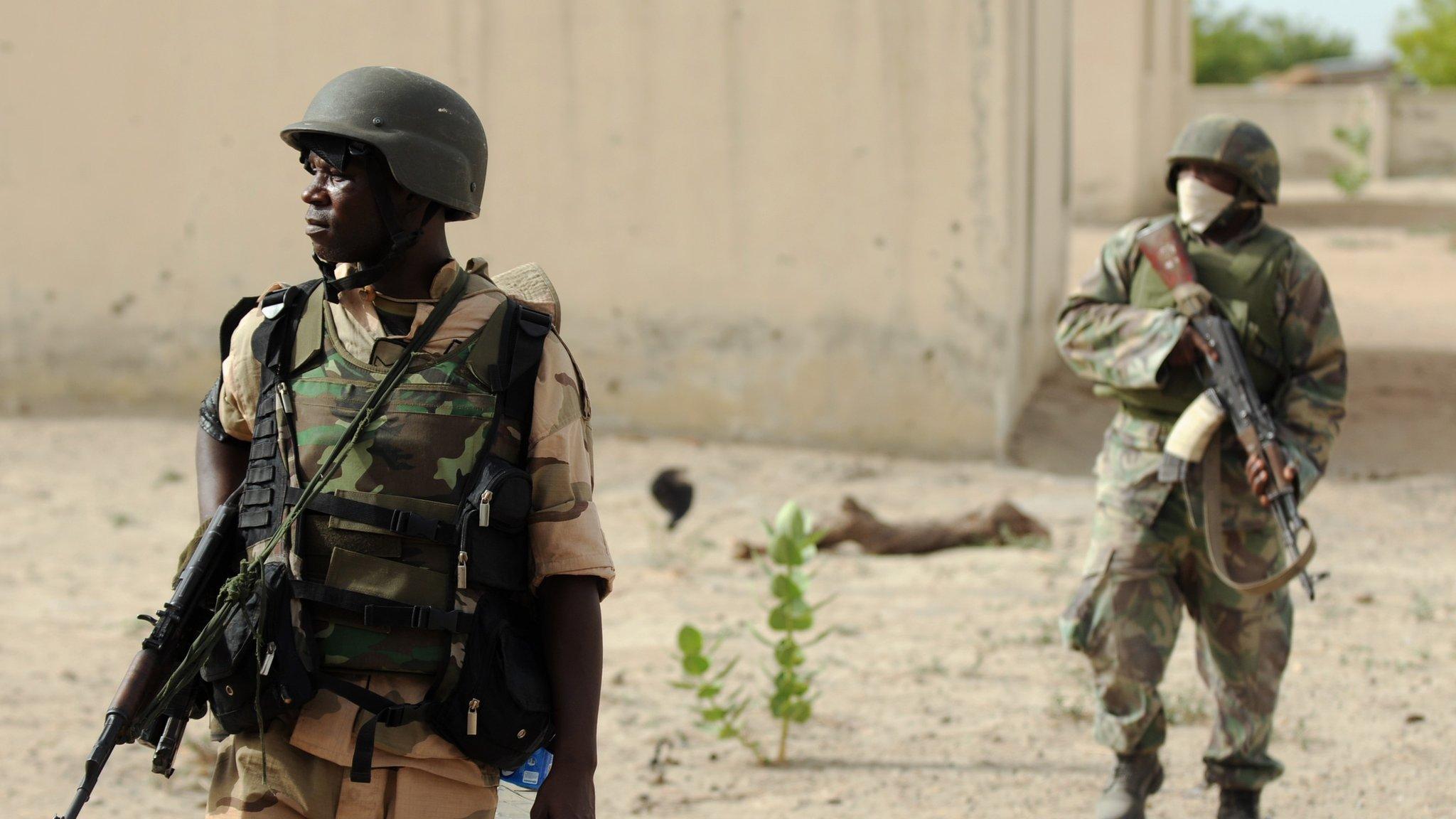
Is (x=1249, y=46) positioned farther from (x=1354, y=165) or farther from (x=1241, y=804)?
(x=1241, y=804)

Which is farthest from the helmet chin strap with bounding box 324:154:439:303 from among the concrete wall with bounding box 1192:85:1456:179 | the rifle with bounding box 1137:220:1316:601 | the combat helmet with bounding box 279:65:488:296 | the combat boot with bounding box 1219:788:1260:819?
the concrete wall with bounding box 1192:85:1456:179

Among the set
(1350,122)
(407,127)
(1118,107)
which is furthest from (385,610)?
(1350,122)

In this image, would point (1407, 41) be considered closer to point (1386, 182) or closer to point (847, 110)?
point (1386, 182)

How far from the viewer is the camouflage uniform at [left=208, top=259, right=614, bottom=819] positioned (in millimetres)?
2053

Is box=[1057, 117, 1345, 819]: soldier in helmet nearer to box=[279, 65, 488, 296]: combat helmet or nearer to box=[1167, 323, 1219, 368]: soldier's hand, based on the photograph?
box=[1167, 323, 1219, 368]: soldier's hand

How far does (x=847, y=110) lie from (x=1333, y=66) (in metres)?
44.7

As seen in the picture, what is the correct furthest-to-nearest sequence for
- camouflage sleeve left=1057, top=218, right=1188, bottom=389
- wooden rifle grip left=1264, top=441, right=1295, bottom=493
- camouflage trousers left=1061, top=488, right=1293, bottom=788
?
camouflage sleeve left=1057, top=218, right=1188, bottom=389
camouflage trousers left=1061, top=488, right=1293, bottom=788
wooden rifle grip left=1264, top=441, right=1295, bottom=493

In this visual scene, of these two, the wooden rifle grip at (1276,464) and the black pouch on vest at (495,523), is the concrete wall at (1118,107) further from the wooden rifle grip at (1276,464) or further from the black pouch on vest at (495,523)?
the black pouch on vest at (495,523)

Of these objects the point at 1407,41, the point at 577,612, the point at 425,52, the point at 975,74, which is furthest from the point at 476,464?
the point at 1407,41

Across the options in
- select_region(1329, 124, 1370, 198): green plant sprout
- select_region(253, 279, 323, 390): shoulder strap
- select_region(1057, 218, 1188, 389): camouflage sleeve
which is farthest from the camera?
select_region(1329, 124, 1370, 198): green plant sprout

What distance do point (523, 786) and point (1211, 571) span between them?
2.11m

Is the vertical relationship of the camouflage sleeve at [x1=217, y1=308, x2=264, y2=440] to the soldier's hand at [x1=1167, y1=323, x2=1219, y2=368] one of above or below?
above

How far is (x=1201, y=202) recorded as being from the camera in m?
3.86

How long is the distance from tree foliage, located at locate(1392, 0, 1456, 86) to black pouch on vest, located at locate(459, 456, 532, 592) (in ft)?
136
